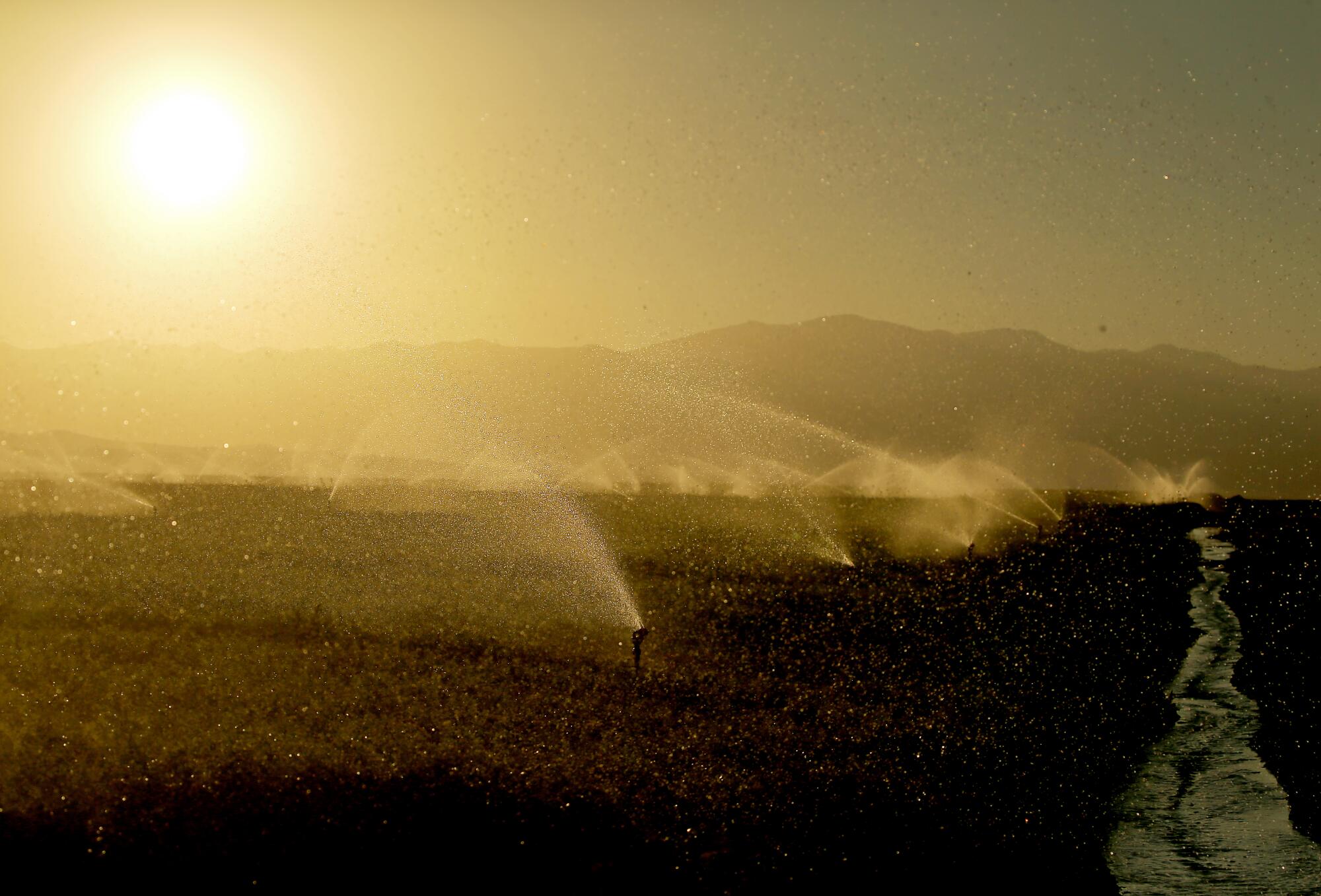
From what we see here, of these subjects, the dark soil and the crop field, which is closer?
the crop field

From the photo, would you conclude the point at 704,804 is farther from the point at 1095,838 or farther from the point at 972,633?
the point at 972,633

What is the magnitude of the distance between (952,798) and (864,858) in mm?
1863

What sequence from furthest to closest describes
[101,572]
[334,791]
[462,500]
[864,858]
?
[462,500], [101,572], [334,791], [864,858]

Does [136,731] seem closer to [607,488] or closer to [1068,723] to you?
[1068,723]

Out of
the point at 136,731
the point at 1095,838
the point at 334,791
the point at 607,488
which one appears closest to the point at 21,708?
the point at 136,731

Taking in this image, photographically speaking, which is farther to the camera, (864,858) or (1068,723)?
(1068,723)

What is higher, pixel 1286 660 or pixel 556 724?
pixel 1286 660

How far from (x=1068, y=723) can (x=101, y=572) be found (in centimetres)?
2016

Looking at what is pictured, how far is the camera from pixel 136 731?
10867mm

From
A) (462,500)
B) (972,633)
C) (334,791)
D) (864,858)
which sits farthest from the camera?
(462,500)

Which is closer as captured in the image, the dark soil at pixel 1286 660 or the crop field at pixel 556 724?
the crop field at pixel 556 724

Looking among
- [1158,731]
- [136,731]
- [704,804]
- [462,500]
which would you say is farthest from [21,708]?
[462,500]

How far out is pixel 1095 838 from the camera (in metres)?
9.34

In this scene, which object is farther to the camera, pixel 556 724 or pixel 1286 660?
pixel 1286 660
